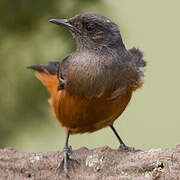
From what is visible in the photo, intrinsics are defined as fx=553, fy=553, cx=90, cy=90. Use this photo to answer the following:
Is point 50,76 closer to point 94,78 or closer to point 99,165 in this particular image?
point 94,78

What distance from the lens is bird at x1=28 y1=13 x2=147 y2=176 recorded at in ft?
18.5

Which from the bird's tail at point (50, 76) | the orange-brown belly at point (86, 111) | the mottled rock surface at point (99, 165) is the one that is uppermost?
the bird's tail at point (50, 76)

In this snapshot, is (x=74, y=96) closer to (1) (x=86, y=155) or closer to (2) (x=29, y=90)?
(1) (x=86, y=155)

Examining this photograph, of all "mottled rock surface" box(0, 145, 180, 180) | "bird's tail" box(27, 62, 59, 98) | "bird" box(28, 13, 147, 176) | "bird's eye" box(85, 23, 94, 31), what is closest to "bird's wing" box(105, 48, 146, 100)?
"bird" box(28, 13, 147, 176)

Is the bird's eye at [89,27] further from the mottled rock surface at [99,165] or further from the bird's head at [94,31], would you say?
the mottled rock surface at [99,165]

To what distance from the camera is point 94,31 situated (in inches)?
229

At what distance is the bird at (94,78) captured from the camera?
18.5ft

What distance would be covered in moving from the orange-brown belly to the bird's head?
0.56m

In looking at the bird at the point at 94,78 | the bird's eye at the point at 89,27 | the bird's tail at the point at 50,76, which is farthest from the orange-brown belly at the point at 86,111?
Result: the bird's eye at the point at 89,27

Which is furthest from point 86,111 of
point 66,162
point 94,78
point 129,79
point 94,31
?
point 94,31

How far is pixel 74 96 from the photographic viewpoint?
5.72 m

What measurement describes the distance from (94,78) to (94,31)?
513mm

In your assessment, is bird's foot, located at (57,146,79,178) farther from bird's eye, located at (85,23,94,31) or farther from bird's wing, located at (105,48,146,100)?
bird's eye, located at (85,23,94,31)

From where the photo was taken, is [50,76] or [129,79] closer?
[129,79]
